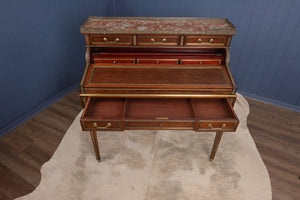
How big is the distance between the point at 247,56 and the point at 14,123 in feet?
14.4

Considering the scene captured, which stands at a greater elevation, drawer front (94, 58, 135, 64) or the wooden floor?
drawer front (94, 58, 135, 64)

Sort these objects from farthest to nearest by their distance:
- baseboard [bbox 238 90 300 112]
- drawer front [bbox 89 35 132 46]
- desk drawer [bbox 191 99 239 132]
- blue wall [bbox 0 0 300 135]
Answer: baseboard [bbox 238 90 300 112] < blue wall [bbox 0 0 300 135] < drawer front [bbox 89 35 132 46] < desk drawer [bbox 191 99 239 132]

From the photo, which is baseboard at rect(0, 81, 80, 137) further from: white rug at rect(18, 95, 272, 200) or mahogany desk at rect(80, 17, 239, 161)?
mahogany desk at rect(80, 17, 239, 161)

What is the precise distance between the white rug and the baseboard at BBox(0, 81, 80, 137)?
0.88 meters

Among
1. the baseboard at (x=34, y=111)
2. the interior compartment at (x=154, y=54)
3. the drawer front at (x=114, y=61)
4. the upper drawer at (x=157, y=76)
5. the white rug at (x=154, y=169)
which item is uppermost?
the interior compartment at (x=154, y=54)

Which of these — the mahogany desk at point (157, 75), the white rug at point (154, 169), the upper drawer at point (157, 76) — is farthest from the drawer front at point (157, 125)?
the white rug at point (154, 169)

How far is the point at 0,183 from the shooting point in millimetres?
2520

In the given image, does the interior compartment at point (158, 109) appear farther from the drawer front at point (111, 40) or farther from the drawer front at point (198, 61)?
the drawer front at point (111, 40)

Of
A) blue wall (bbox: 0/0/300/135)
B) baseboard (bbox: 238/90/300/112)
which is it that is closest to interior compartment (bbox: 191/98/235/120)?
blue wall (bbox: 0/0/300/135)

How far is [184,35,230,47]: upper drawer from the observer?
2.36m

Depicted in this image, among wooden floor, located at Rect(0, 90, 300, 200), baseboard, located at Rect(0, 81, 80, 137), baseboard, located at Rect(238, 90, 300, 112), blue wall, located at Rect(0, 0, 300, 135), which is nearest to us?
wooden floor, located at Rect(0, 90, 300, 200)

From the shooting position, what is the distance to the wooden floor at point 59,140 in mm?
2545

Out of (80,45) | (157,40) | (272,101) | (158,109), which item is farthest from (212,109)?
(80,45)

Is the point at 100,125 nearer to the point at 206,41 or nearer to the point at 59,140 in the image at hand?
the point at 59,140
